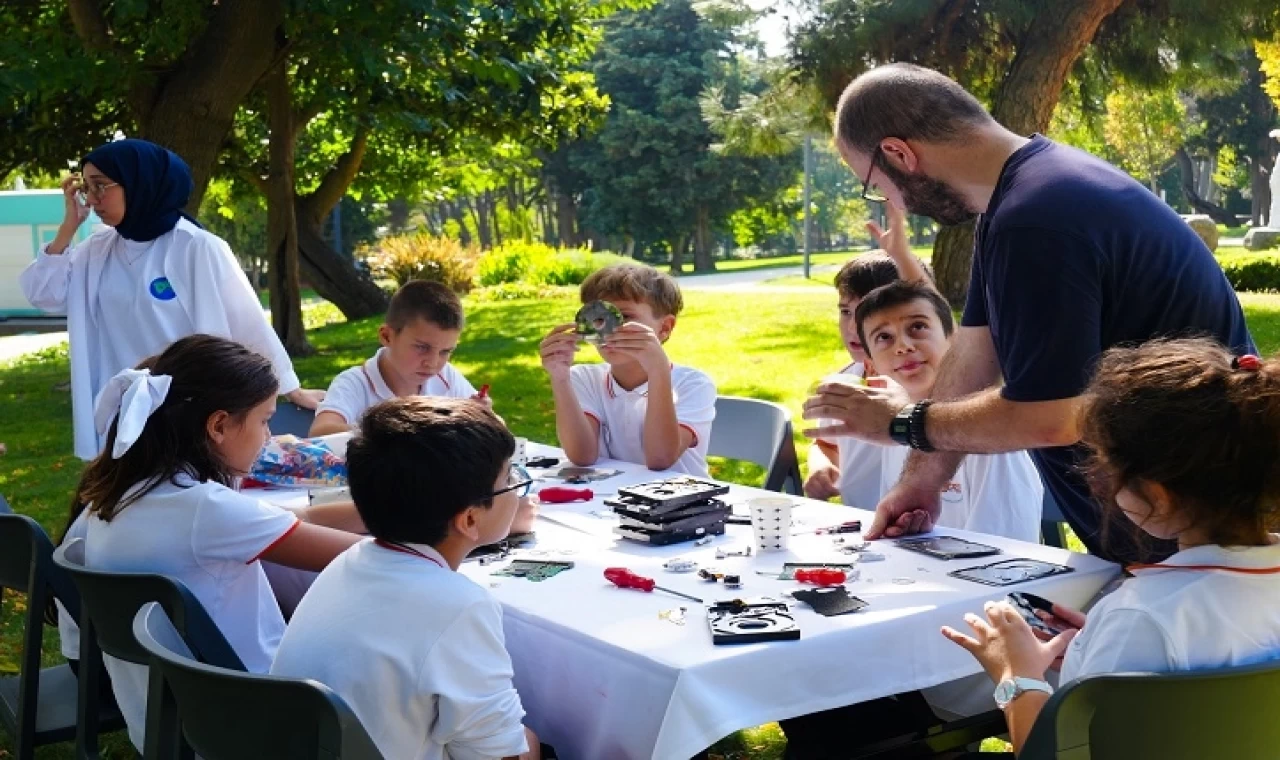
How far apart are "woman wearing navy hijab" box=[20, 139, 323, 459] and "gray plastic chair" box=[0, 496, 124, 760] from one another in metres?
1.72

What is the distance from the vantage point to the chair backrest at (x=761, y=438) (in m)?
4.62

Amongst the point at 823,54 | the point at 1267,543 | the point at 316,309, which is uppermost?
the point at 823,54

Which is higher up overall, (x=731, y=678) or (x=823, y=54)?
(x=823, y=54)

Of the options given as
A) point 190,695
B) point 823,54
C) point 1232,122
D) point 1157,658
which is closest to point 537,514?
point 190,695

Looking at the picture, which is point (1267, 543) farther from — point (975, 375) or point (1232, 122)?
point (1232, 122)

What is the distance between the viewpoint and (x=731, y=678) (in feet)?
7.22

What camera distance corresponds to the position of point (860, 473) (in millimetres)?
4074

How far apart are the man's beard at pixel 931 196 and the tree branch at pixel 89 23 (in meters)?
7.39

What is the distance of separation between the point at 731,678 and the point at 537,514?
135 centimetres

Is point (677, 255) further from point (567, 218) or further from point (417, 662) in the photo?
point (417, 662)

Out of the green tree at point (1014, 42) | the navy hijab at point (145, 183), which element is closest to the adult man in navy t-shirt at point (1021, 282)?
the navy hijab at point (145, 183)

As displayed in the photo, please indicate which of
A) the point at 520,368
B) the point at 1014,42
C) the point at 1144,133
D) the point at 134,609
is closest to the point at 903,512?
the point at 134,609

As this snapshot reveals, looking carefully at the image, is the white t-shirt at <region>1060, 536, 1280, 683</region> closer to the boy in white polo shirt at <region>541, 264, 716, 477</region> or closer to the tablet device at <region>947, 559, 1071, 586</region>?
the tablet device at <region>947, 559, 1071, 586</region>

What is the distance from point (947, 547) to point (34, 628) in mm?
2004
